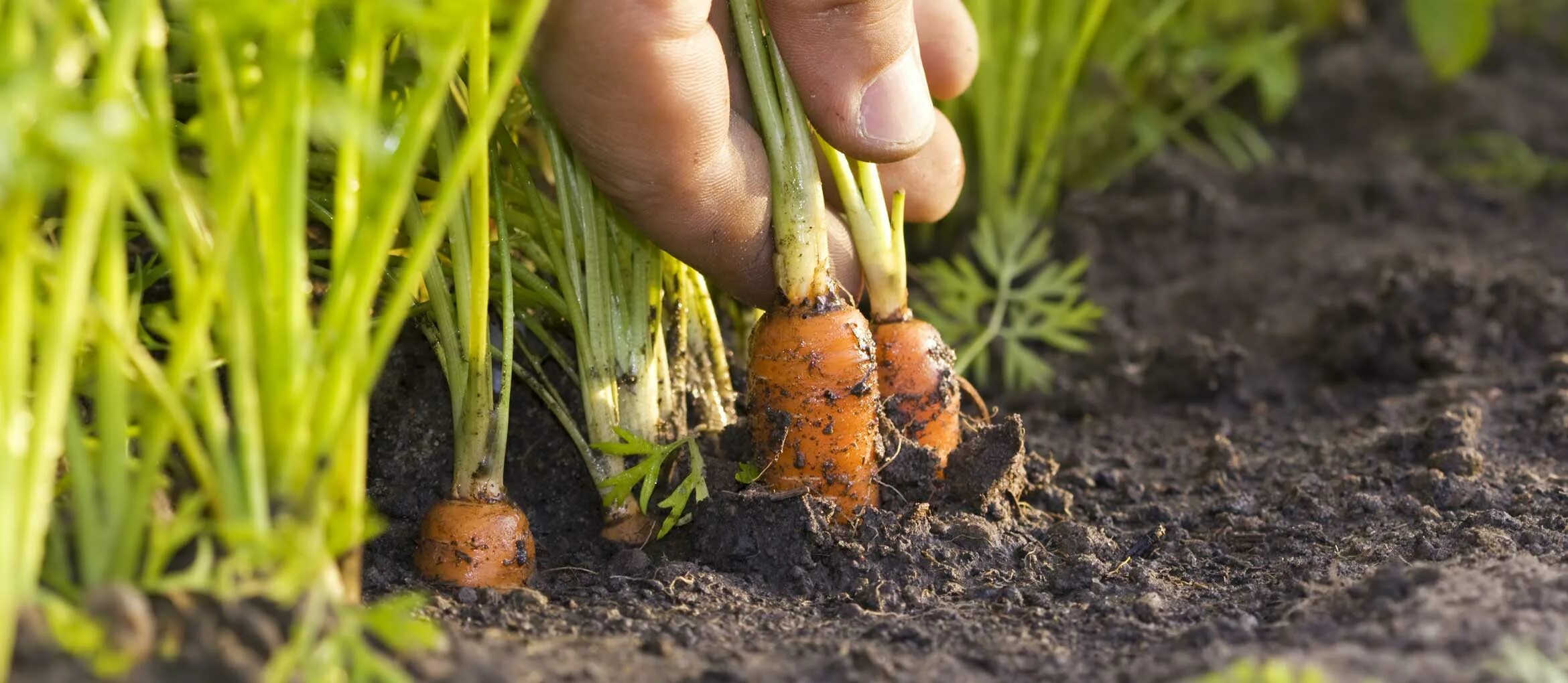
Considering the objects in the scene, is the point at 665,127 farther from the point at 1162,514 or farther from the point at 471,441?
the point at 1162,514

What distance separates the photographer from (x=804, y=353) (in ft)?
4.66

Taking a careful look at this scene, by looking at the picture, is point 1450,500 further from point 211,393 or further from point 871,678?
point 211,393

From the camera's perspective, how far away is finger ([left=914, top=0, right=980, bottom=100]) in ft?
5.89

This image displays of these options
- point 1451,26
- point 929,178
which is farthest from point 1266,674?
point 1451,26

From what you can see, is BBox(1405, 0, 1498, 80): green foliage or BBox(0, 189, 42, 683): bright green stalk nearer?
BBox(0, 189, 42, 683): bright green stalk

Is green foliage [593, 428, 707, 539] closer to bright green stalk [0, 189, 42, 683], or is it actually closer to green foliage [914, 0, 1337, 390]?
bright green stalk [0, 189, 42, 683]

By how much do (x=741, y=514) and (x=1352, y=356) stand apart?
1160 millimetres

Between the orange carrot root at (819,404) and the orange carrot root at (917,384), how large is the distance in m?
0.08

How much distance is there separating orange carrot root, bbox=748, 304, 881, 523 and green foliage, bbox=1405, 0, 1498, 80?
1959 mm

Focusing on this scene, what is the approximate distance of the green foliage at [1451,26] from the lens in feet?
9.12

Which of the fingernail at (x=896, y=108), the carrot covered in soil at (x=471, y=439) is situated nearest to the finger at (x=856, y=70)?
the fingernail at (x=896, y=108)

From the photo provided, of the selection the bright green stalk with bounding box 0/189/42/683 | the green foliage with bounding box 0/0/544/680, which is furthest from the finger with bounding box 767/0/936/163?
the bright green stalk with bounding box 0/189/42/683

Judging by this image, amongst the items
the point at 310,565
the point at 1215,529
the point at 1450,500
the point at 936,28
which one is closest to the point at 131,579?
the point at 310,565

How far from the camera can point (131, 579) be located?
0.96 metres
